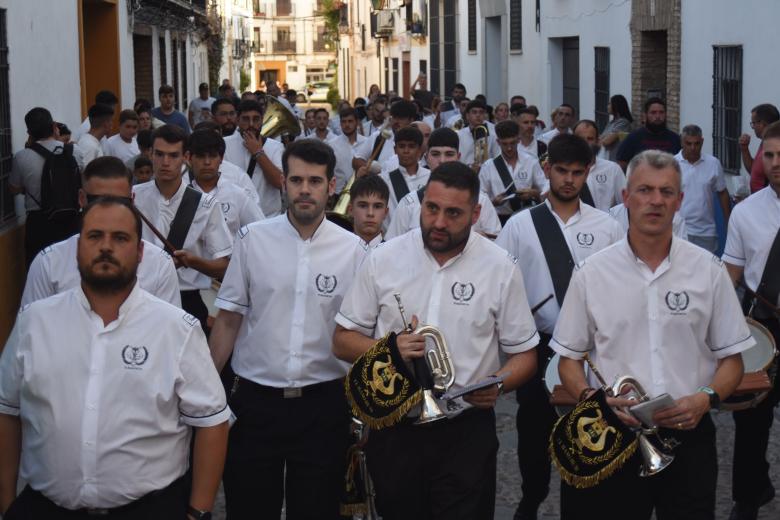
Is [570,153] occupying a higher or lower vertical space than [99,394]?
higher

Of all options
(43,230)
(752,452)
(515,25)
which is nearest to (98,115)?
(43,230)

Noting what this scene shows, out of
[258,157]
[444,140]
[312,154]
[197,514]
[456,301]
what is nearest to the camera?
[197,514]

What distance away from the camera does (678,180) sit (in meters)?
4.91

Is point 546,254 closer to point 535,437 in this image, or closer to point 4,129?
point 535,437

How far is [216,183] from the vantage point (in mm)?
8180

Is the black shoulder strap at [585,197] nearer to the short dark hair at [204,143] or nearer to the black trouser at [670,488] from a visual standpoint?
the short dark hair at [204,143]

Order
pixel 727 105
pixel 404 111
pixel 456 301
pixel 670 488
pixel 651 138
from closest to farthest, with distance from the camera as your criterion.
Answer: pixel 670 488 → pixel 456 301 → pixel 651 138 → pixel 404 111 → pixel 727 105

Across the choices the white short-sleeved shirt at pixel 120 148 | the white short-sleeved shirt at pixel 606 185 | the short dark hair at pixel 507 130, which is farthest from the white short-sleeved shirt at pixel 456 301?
the white short-sleeved shirt at pixel 120 148

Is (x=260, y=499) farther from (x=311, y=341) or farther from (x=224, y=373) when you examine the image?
(x=224, y=373)

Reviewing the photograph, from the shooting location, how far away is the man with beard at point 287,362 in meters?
5.32

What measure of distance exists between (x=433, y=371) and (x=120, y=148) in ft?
29.6

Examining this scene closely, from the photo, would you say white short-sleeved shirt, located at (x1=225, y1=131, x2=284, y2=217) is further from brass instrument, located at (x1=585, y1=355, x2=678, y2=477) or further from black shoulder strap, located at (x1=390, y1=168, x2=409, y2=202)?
brass instrument, located at (x1=585, y1=355, x2=678, y2=477)

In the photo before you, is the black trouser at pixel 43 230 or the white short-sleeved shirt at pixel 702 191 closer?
the black trouser at pixel 43 230

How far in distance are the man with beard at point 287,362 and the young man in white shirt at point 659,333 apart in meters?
1.03
